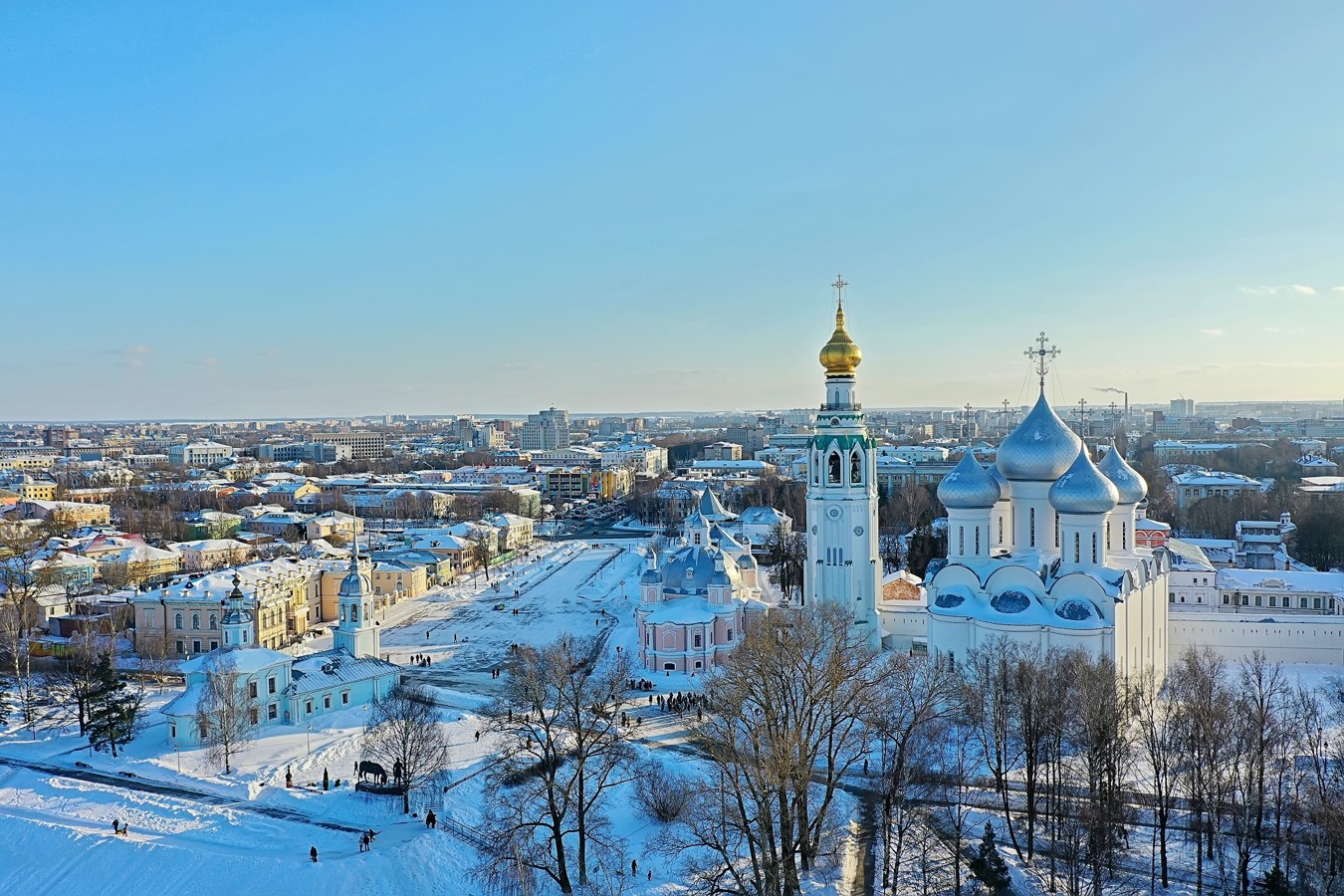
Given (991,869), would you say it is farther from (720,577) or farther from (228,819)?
(720,577)

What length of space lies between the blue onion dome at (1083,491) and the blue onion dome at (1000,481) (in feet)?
8.06

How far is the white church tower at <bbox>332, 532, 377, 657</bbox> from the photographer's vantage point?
958 inches

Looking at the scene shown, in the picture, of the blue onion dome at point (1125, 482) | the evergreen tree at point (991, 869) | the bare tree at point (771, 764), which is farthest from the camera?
the blue onion dome at point (1125, 482)

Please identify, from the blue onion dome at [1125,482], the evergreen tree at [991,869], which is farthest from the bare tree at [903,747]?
the blue onion dome at [1125,482]

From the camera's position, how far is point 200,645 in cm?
2914

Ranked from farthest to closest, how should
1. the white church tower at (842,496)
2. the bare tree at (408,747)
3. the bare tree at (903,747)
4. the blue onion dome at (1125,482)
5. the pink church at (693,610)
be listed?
the pink church at (693,610) → the white church tower at (842,496) → the blue onion dome at (1125,482) → the bare tree at (408,747) → the bare tree at (903,747)

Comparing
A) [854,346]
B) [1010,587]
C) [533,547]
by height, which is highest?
[854,346]

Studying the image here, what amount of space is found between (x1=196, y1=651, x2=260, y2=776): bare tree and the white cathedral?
14543mm

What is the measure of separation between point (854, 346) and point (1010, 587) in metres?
7.85

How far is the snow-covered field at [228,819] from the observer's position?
14.1m

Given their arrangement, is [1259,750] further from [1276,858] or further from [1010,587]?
[1010,587]

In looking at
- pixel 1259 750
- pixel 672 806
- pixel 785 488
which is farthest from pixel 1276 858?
pixel 785 488

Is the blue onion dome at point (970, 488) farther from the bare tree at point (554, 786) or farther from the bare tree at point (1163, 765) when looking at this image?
the bare tree at point (554, 786)

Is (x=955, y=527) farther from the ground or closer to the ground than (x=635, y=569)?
farther from the ground
